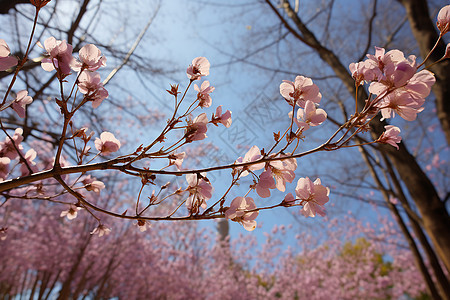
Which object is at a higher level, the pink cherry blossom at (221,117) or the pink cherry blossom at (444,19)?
the pink cherry blossom at (444,19)

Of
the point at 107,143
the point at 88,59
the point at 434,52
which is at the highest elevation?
the point at 434,52

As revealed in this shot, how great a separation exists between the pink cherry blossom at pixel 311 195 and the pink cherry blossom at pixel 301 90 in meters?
0.23

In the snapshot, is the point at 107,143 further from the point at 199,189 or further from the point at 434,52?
the point at 434,52

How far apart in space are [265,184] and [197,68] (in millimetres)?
405

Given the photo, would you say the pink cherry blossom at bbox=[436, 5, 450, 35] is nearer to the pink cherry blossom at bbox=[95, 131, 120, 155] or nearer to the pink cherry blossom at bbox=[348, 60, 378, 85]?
the pink cherry blossom at bbox=[348, 60, 378, 85]

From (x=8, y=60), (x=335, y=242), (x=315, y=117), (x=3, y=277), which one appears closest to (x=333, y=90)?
(x=315, y=117)

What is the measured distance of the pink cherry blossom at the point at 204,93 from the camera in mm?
856

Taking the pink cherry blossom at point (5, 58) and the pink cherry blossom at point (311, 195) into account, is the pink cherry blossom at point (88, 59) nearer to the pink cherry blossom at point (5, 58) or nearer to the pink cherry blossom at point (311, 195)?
the pink cherry blossom at point (5, 58)

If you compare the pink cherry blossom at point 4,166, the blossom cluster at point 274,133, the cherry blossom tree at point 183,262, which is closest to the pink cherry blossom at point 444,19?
the blossom cluster at point 274,133

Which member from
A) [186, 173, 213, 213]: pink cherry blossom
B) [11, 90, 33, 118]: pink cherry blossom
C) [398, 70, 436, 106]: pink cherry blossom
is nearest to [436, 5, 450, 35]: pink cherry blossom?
[398, 70, 436, 106]: pink cherry blossom

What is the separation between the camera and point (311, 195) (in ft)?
2.54

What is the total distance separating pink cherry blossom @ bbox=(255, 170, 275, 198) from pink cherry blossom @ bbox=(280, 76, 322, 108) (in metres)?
0.22

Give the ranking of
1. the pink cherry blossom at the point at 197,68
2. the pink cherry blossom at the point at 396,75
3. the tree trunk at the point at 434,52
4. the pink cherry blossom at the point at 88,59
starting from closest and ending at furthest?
1. the pink cherry blossom at the point at 396,75
2. the pink cherry blossom at the point at 88,59
3. the pink cherry blossom at the point at 197,68
4. the tree trunk at the point at 434,52

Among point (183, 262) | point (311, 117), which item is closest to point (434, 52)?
point (311, 117)
